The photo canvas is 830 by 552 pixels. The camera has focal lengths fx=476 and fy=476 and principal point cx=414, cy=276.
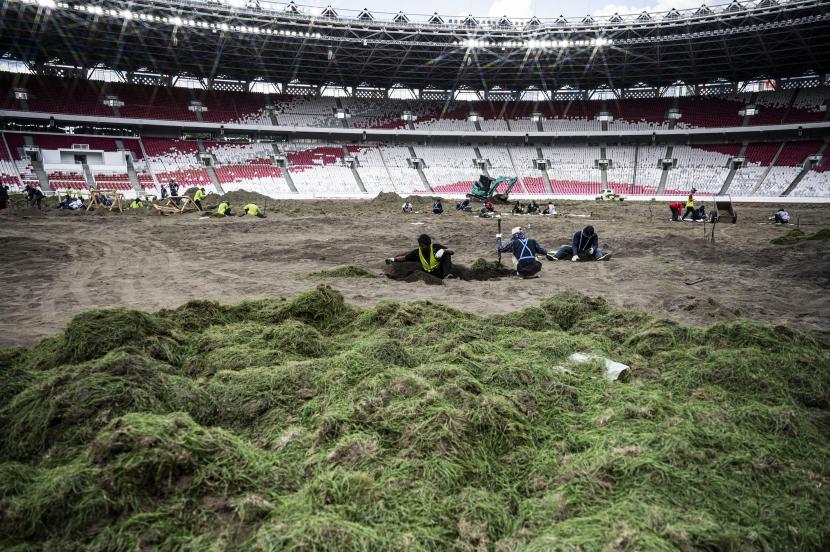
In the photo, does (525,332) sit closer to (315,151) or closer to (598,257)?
(598,257)

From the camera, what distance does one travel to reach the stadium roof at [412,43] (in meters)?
36.3

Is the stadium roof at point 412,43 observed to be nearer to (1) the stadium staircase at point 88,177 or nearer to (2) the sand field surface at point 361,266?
(1) the stadium staircase at point 88,177

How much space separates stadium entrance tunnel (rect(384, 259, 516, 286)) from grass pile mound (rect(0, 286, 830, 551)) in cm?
510

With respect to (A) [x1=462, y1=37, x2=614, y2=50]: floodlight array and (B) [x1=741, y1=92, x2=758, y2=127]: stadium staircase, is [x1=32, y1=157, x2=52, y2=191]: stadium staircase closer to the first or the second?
(A) [x1=462, y1=37, x2=614, y2=50]: floodlight array

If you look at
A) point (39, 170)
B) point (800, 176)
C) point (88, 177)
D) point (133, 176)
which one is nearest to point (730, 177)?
point (800, 176)

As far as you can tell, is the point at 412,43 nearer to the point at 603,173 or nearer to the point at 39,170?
the point at 603,173

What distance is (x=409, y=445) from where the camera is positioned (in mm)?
3439

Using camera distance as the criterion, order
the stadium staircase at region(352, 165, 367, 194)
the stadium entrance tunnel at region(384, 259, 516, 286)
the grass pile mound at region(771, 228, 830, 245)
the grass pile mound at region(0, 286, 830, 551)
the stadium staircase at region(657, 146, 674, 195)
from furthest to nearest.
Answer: the stadium staircase at region(352, 165, 367, 194) < the stadium staircase at region(657, 146, 674, 195) < the grass pile mound at region(771, 228, 830, 245) < the stadium entrance tunnel at region(384, 259, 516, 286) < the grass pile mound at region(0, 286, 830, 551)

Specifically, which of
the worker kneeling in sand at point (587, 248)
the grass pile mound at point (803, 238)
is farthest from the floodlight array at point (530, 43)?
the worker kneeling in sand at point (587, 248)

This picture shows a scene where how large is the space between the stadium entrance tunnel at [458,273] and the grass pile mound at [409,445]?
16.7ft

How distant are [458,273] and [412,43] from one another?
38.5 meters

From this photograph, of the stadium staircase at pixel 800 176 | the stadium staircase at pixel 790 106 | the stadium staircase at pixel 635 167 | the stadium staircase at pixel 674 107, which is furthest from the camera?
the stadium staircase at pixel 674 107

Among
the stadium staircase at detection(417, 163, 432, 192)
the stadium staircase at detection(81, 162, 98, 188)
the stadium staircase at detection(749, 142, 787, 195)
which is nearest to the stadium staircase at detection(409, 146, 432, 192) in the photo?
the stadium staircase at detection(417, 163, 432, 192)

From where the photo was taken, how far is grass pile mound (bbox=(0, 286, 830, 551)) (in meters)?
2.65
